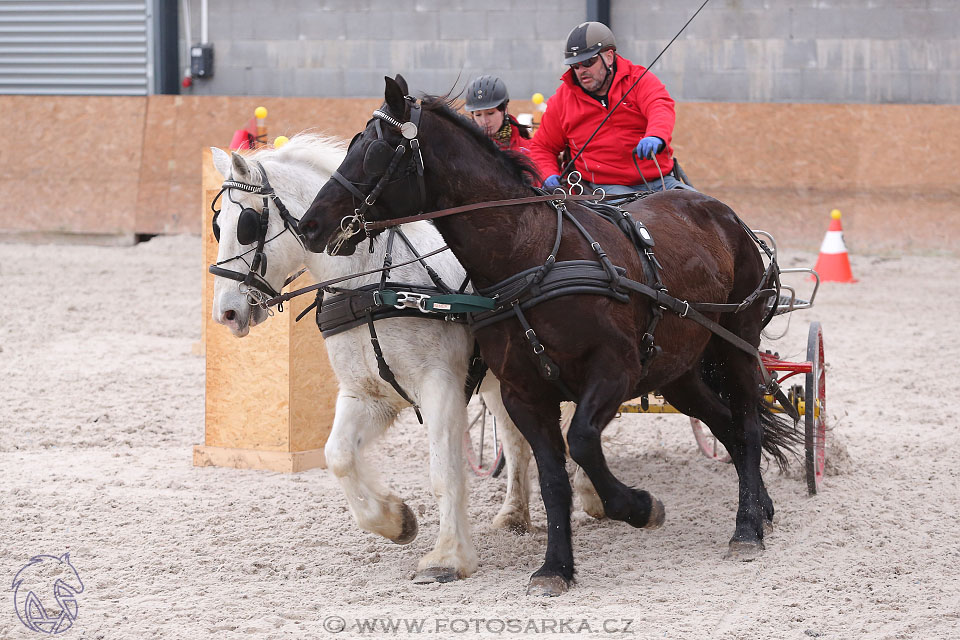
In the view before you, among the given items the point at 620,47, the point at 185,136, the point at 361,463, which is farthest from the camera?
the point at 620,47

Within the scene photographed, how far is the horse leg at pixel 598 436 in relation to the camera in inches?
149

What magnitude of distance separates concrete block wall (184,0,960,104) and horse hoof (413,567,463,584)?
33.1ft

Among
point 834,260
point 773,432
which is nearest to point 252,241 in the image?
point 773,432

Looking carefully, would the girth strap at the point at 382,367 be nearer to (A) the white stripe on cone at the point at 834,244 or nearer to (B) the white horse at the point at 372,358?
(B) the white horse at the point at 372,358

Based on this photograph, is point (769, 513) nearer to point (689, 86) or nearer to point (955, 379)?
point (955, 379)

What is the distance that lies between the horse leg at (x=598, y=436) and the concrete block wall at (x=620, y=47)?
396 inches

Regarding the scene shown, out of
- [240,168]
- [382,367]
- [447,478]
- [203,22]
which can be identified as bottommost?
[447,478]

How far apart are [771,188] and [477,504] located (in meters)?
8.24

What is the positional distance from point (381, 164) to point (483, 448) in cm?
339

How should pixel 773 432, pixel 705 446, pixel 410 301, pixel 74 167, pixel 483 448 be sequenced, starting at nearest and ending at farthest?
pixel 410 301
pixel 773 432
pixel 705 446
pixel 483 448
pixel 74 167

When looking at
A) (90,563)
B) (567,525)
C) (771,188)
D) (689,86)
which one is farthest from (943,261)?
(90,563)

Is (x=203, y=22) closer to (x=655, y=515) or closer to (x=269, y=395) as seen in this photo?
(x=269, y=395)

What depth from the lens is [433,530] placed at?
4906 millimetres

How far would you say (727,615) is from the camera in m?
3.66
